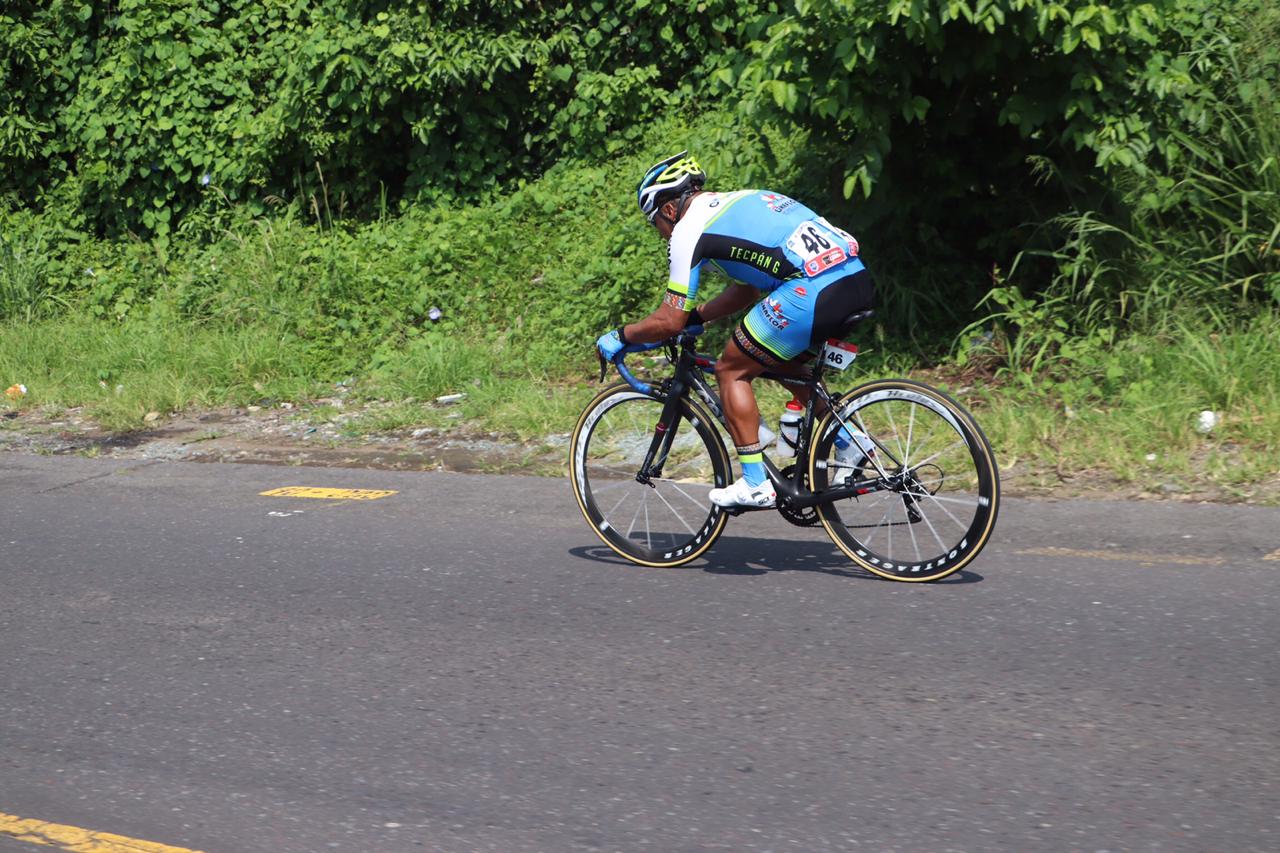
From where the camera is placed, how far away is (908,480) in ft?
19.5

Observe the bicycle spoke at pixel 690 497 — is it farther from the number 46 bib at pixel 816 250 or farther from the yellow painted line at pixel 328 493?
the yellow painted line at pixel 328 493

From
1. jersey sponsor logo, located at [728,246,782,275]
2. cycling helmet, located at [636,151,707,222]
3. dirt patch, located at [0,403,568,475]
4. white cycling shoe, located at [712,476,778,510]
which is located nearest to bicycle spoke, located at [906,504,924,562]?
white cycling shoe, located at [712,476,778,510]

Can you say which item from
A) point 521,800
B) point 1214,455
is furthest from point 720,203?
point 1214,455

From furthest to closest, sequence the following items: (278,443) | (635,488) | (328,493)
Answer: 1. (278,443)
2. (328,493)
3. (635,488)

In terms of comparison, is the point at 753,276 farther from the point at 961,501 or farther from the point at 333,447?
the point at 333,447

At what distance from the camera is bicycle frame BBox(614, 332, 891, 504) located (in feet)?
19.6

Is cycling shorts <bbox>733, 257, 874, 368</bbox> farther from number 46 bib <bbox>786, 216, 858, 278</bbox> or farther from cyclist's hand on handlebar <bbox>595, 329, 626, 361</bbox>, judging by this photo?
cyclist's hand on handlebar <bbox>595, 329, 626, 361</bbox>

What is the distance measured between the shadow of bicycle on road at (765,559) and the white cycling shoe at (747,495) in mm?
338

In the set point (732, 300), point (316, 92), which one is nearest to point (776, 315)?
point (732, 300)

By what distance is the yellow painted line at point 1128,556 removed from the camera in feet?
20.0

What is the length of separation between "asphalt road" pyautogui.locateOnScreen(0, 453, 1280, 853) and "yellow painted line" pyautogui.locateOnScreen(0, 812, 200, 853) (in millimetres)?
48

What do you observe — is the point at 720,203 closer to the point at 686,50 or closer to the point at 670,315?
the point at 670,315

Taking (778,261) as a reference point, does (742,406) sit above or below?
below

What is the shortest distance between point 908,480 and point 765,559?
0.87 meters
